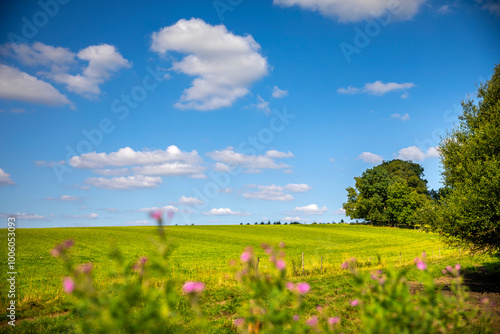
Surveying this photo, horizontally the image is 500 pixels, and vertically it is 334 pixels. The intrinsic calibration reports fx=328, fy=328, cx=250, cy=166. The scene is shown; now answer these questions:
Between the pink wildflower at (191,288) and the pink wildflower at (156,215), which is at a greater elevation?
the pink wildflower at (156,215)

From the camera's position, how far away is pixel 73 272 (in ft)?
10.6

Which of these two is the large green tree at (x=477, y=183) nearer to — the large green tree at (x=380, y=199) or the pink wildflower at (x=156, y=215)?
the pink wildflower at (x=156, y=215)

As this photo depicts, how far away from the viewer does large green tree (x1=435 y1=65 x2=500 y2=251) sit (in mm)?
16422

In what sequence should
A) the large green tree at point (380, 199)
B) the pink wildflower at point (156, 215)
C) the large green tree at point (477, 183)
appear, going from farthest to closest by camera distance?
1. the large green tree at point (380, 199)
2. the large green tree at point (477, 183)
3. the pink wildflower at point (156, 215)

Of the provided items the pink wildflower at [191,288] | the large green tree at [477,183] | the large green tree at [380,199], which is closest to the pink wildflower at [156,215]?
the pink wildflower at [191,288]

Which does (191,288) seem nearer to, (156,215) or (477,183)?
(156,215)

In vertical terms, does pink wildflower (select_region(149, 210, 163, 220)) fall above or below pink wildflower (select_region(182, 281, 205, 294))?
above

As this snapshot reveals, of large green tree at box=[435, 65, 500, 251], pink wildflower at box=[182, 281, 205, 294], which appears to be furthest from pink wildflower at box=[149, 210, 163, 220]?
large green tree at box=[435, 65, 500, 251]

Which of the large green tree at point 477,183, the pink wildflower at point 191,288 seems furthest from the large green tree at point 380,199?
the pink wildflower at point 191,288

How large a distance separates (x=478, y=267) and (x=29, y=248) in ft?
159

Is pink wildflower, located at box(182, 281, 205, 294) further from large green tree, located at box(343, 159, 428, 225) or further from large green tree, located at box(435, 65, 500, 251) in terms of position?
large green tree, located at box(343, 159, 428, 225)

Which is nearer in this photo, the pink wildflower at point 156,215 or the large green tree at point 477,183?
the pink wildflower at point 156,215

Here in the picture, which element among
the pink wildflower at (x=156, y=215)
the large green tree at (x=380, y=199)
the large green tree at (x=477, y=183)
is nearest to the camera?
the pink wildflower at (x=156, y=215)

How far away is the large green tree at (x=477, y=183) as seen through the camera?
53.9ft
